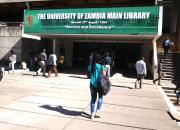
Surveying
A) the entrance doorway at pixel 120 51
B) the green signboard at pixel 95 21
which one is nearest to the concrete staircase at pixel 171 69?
the green signboard at pixel 95 21

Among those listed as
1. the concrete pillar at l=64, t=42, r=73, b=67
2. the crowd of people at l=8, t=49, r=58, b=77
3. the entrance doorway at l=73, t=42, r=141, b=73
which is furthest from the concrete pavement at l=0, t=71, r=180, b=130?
the concrete pillar at l=64, t=42, r=73, b=67

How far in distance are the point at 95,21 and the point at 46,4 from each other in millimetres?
11143

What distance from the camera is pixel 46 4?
27.7m

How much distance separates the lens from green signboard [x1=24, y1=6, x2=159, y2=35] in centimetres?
1731

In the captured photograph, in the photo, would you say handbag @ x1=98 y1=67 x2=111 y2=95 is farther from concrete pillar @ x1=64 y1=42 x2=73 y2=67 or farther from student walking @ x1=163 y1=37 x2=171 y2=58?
concrete pillar @ x1=64 y1=42 x2=73 y2=67

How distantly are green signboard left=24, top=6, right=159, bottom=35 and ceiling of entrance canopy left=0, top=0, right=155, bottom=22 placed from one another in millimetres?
7096

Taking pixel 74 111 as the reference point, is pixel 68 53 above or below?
above

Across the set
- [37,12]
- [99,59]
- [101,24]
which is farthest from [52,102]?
[37,12]

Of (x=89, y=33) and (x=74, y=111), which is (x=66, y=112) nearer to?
(x=74, y=111)

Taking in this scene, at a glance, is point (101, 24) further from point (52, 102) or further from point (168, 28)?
point (168, 28)

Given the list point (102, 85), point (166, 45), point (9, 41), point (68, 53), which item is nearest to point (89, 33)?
point (166, 45)

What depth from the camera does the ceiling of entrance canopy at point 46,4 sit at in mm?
→ 25141

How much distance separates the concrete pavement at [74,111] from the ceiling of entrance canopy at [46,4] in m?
15.6

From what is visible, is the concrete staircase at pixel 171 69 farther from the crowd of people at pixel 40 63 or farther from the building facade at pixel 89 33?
the crowd of people at pixel 40 63
